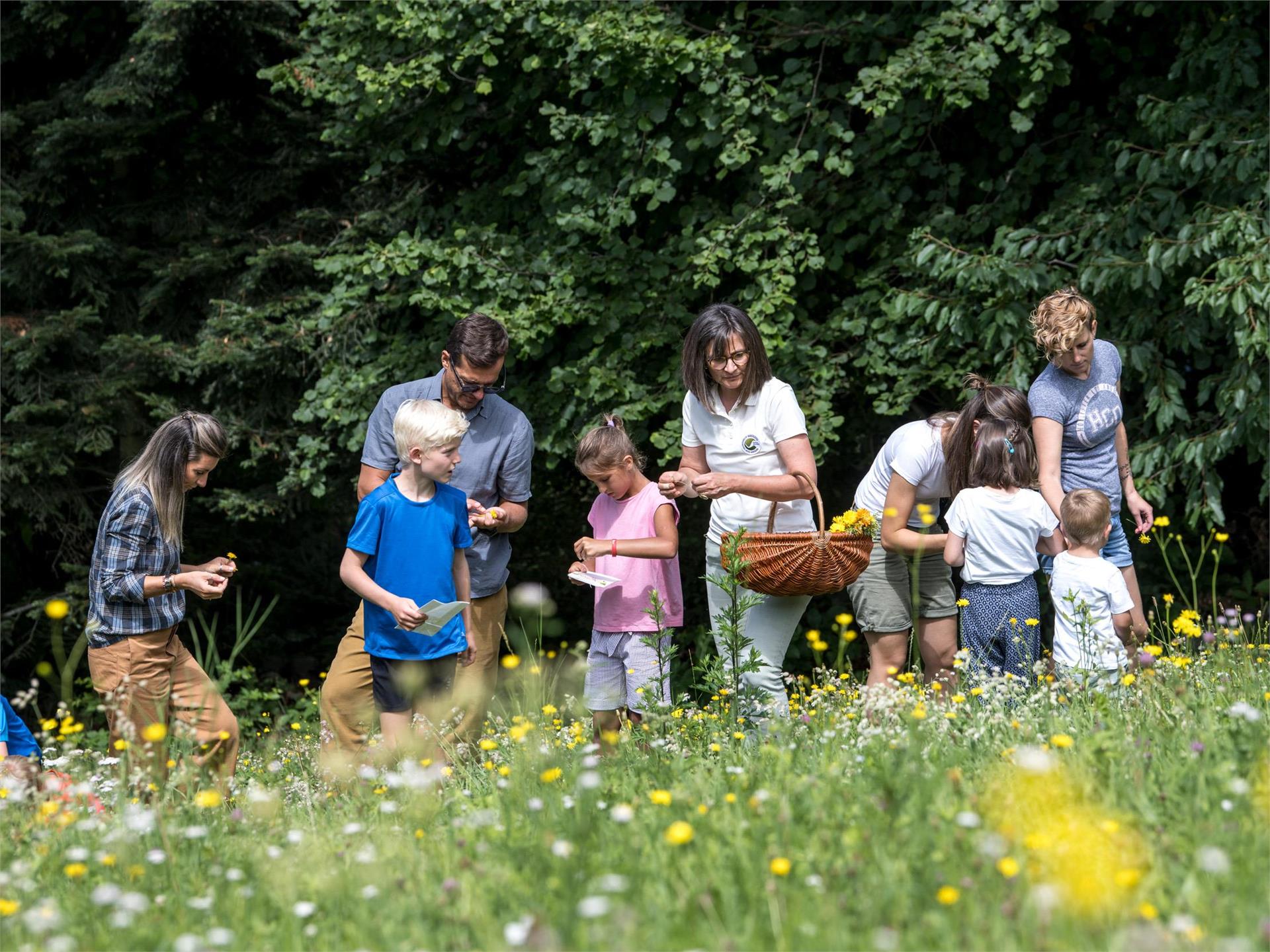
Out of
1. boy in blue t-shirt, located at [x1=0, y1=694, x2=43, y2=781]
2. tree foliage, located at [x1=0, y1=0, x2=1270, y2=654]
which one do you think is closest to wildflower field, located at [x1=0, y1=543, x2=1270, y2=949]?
boy in blue t-shirt, located at [x1=0, y1=694, x2=43, y2=781]

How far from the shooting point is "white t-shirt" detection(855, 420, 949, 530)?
15.3 ft

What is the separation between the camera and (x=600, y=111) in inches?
317

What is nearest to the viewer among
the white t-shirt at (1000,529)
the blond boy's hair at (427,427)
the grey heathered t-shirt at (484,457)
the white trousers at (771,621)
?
the blond boy's hair at (427,427)

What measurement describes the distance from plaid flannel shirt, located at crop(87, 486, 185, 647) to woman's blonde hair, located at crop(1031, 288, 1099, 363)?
134 inches

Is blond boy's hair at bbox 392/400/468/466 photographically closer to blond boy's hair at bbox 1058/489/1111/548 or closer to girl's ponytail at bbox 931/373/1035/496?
girl's ponytail at bbox 931/373/1035/496

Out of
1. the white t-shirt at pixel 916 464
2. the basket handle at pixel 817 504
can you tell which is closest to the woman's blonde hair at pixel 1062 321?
the white t-shirt at pixel 916 464


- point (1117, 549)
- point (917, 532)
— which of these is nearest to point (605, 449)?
point (917, 532)

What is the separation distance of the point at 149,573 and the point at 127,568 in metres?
0.08

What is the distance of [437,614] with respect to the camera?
3.91 m

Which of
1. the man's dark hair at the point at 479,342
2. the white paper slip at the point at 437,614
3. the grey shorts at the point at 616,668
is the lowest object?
the grey shorts at the point at 616,668

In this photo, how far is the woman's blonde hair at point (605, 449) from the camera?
4.95m

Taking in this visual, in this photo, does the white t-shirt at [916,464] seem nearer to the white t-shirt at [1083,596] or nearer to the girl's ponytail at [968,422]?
the girl's ponytail at [968,422]

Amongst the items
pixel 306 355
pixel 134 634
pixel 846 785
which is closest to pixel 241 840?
pixel 846 785

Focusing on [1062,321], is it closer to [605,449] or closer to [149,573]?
[605,449]
